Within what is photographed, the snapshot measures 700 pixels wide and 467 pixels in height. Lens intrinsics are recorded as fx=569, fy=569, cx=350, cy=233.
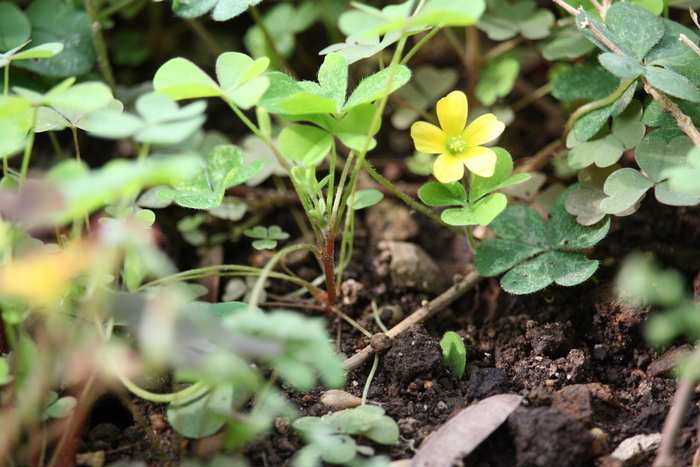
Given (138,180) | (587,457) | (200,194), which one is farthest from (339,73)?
(587,457)

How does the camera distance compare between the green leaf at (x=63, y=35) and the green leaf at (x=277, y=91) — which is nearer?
the green leaf at (x=277, y=91)

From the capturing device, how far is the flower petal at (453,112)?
154cm

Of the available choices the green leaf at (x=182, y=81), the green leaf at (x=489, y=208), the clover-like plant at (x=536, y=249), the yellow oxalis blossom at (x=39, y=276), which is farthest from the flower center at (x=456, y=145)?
the yellow oxalis blossom at (x=39, y=276)

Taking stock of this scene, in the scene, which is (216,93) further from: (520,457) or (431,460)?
(520,457)

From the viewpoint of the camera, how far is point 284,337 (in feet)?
3.28

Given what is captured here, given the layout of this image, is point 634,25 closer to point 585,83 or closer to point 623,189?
point 585,83

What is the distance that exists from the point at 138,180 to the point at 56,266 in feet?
0.80

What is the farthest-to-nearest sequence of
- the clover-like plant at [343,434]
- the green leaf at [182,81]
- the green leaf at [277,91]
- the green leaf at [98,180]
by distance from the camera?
the green leaf at [277,91], the green leaf at [182,81], the clover-like plant at [343,434], the green leaf at [98,180]

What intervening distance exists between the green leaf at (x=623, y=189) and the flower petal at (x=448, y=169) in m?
0.39

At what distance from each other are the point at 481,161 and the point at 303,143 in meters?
0.46

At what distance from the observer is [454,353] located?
1.51 meters

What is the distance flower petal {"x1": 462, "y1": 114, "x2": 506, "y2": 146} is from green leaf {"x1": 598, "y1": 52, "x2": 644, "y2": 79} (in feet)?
0.94

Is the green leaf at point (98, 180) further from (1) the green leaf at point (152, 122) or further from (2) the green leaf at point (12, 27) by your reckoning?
(2) the green leaf at point (12, 27)

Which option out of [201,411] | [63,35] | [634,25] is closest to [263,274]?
[201,411]
